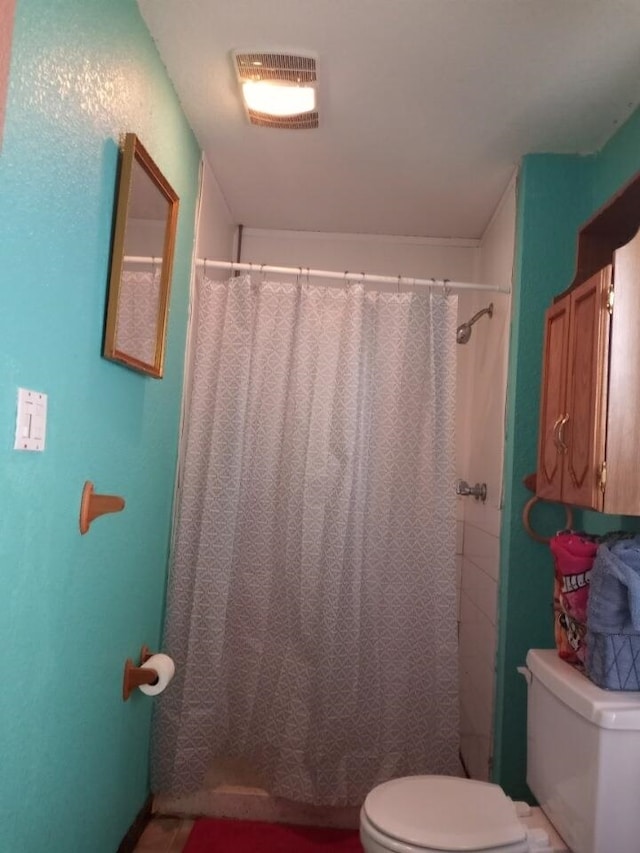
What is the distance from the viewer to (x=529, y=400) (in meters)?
1.93

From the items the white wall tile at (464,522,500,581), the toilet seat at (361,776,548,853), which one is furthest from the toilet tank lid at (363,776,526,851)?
the white wall tile at (464,522,500,581)

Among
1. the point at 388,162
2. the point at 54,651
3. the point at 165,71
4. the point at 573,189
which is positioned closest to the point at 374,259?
the point at 388,162

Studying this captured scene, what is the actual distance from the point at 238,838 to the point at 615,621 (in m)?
1.41

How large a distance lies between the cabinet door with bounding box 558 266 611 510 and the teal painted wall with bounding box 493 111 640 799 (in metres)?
0.43

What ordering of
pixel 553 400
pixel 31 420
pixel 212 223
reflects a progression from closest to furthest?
pixel 31 420 → pixel 553 400 → pixel 212 223

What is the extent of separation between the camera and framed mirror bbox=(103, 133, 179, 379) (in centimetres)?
135

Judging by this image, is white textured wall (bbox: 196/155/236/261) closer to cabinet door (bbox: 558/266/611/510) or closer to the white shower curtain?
the white shower curtain

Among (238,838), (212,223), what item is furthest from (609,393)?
(238,838)

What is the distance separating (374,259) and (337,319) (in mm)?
869

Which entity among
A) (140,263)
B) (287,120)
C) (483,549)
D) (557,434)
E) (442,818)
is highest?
(287,120)

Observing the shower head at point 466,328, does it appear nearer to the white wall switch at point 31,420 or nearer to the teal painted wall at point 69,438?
the teal painted wall at point 69,438

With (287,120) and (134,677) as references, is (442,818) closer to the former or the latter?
(134,677)

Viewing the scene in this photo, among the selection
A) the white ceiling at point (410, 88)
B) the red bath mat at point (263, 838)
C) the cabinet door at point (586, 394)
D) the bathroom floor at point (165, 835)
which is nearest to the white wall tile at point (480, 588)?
the cabinet door at point (586, 394)

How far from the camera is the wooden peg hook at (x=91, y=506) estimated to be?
128cm
